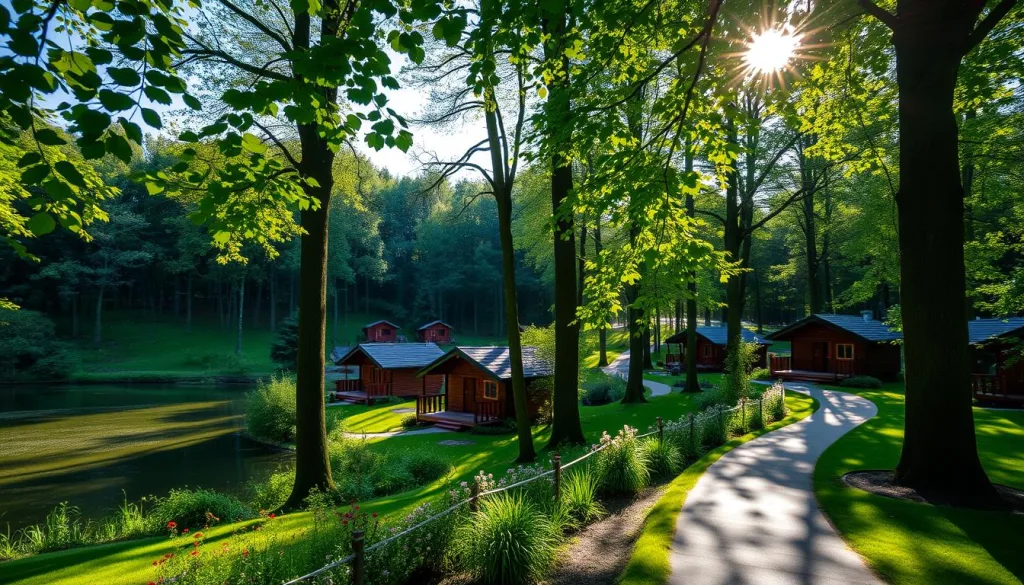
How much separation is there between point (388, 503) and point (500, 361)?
43.7ft

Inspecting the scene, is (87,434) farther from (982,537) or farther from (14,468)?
(982,537)

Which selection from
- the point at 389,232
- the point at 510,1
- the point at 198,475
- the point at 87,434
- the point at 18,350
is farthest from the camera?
the point at 389,232

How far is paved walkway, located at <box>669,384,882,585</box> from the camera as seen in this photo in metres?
5.47

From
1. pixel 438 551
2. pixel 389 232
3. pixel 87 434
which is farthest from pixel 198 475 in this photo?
pixel 389 232

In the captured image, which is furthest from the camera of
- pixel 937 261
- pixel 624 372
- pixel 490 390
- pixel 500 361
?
pixel 624 372

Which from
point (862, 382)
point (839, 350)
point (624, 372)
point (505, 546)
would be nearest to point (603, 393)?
point (624, 372)

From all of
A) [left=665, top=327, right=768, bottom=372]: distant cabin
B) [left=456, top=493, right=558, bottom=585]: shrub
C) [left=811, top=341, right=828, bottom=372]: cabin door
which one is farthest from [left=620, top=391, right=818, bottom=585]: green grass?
[left=665, top=327, right=768, bottom=372]: distant cabin

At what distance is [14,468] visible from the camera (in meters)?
17.5

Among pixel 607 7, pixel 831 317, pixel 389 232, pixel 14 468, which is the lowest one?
pixel 14 468

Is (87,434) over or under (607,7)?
under

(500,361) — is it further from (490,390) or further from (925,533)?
(925,533)

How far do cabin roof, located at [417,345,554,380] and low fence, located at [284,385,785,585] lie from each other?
8.11m

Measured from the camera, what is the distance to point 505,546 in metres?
5.67

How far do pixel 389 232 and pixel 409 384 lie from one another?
5450cm
